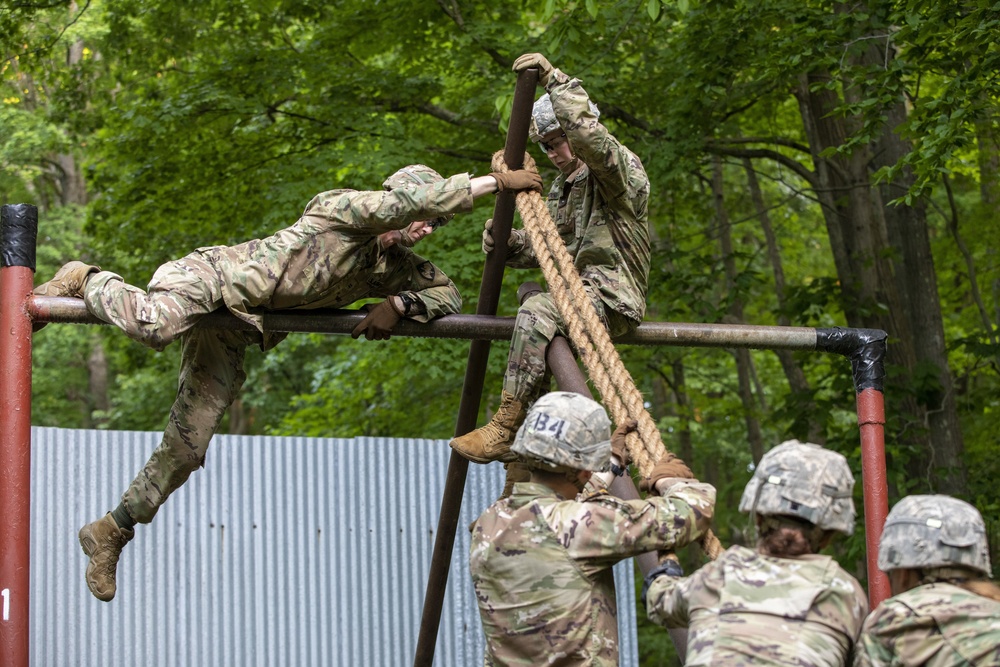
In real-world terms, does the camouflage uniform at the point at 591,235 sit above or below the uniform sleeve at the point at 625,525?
above

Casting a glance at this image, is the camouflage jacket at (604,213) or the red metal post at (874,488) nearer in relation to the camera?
the camouflage jacket at (604,213)

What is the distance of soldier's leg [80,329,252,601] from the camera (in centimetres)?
464

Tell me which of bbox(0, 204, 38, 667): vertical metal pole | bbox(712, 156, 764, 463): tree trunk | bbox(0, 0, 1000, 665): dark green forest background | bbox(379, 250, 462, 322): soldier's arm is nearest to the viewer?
bbox(0, 204, 38, 667): vertical metal pole

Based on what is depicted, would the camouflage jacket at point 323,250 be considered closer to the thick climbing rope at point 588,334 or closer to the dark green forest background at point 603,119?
the thick climbing rope at point 588,334

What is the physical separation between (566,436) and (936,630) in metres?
0.95

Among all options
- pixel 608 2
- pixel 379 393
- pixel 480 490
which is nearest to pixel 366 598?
pixel 480 490

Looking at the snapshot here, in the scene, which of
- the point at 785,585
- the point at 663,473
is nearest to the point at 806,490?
the point at 785,585

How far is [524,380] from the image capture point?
4.30 meters

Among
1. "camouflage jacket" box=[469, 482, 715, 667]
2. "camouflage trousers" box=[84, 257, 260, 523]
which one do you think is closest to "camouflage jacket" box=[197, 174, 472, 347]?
"camouflage trousers" box=[84, 257, 260, 523]

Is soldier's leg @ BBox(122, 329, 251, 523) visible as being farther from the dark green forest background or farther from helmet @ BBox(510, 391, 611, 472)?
the dark green forest background

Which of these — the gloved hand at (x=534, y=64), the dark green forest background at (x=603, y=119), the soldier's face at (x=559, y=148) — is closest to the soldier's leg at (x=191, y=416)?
the soldier's face at (x=559, y=148)

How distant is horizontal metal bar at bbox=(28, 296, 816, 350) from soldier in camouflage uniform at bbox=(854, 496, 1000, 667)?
1981 millimetres

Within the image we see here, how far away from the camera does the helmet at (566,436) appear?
294 cm

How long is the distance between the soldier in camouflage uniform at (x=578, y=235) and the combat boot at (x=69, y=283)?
4.97 ft
